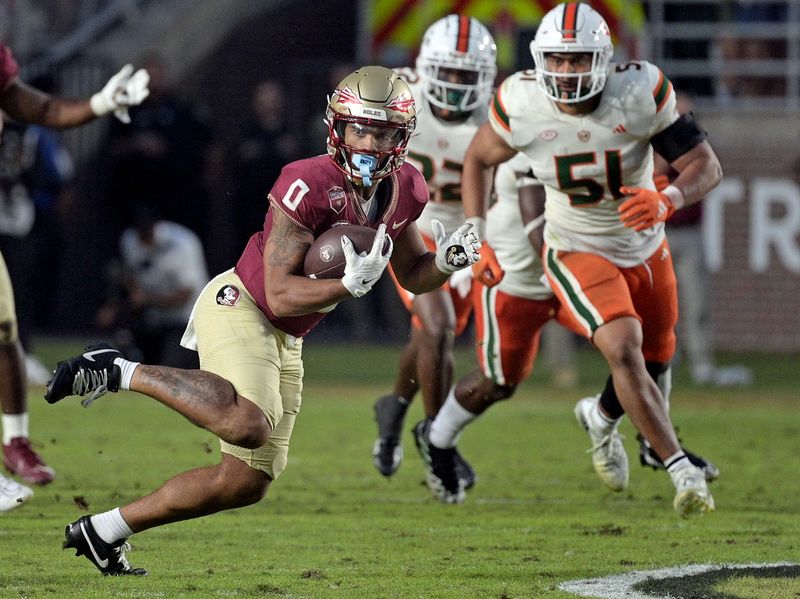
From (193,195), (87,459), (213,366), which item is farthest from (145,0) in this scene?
(213,366)

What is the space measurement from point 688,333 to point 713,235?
6.95ft

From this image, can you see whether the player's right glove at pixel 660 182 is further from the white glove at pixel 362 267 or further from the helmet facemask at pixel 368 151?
the white glove at pixel 362 267

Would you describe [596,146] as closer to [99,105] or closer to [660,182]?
[660,182]

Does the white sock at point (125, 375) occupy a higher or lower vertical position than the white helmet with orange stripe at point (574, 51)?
lower

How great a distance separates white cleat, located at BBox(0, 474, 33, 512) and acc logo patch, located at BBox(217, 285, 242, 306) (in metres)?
1.25

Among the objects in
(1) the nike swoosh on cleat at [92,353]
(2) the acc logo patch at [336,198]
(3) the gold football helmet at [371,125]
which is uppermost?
(3) the gold football helmet at [371,125]

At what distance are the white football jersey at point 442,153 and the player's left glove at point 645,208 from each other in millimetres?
1672

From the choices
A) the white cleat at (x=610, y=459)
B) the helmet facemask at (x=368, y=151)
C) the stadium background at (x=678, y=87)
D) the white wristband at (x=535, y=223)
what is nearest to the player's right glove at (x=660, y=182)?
the white wristband at (x=535, y=223)

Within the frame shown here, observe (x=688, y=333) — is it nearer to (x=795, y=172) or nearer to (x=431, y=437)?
(x=795, y=172)

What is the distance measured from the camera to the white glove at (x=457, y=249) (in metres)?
4.79

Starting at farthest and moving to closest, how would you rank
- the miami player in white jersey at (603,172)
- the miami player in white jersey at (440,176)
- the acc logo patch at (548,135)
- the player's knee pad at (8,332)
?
1. the miami player in white jersey at (440,176)
2. the player's knee pad at (8,332)
3. the acc logo patch at (548,135)
4. the miami player in white jersey at (603,172)

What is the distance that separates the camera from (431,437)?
6.66m

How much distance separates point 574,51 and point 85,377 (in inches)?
91.3

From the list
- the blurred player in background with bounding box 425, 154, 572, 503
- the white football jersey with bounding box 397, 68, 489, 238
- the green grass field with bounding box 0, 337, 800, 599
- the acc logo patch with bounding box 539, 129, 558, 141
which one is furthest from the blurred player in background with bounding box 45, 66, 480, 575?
the white football jersey with bounding box 397, 68, 489, 238
